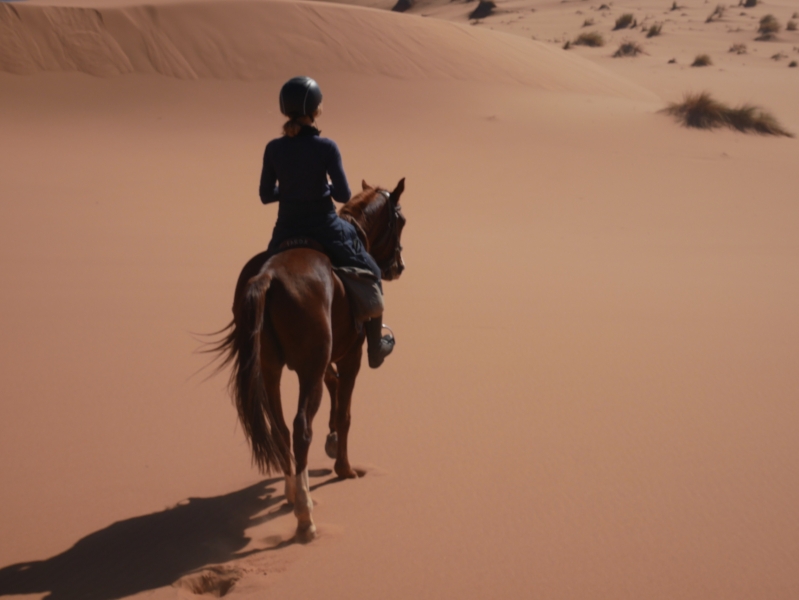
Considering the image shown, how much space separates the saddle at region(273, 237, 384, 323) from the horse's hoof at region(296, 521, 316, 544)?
1155 mm

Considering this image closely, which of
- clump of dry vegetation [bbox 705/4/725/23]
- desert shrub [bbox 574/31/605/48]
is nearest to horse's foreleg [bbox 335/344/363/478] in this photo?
desert shrub [bbox 574/31/605/48]

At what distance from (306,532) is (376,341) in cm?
122

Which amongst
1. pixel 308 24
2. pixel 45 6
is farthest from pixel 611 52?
pixel 45 6

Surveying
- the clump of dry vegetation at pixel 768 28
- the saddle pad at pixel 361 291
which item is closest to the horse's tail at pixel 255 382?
the saddle pad at pixel 361 291

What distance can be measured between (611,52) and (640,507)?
28.7m

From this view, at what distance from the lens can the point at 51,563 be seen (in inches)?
140

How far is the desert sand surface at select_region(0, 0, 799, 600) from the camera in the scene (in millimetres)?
3760

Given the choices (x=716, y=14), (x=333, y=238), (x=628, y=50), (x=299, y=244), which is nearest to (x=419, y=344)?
(x=333, y=238)

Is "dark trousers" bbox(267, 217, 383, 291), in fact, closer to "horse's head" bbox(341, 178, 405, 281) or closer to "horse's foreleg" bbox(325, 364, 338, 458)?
"horse's head" bbox(341, 178, 405, 281)

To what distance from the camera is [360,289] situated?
414 centimetres

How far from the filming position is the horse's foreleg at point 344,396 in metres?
4.44

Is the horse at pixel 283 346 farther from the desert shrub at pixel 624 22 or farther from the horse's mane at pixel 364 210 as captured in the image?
the desert shrub at pixel 624 22

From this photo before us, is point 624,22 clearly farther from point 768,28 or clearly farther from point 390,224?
point 390,224

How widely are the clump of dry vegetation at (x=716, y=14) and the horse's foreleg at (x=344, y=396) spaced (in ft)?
126
